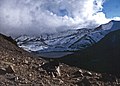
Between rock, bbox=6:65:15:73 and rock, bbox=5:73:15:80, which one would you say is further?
rock, bbox=6:65:15:73

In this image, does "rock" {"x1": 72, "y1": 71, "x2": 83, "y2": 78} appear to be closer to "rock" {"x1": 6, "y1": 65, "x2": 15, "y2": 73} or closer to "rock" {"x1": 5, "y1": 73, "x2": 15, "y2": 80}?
"rock" {"x1": 6, "y1": 65, "x2": 15, "y2": 73}

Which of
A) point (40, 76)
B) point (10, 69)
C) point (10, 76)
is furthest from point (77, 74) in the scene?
point (10, 76)

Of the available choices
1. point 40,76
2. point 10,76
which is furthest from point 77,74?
point 10,76

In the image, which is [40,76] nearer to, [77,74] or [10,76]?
[10,76]

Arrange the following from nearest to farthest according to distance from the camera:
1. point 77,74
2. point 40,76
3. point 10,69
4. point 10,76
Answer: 1. point 10,76
2. point 10,69
3. point 40,76
4. point 77,74

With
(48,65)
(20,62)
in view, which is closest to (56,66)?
(48,65)

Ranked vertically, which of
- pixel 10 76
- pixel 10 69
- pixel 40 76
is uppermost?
pixel 10 69

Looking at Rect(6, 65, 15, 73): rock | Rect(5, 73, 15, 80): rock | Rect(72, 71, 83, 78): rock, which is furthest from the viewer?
Rect(72, 71, 83, 78): rock

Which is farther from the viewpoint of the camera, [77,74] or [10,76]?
[77,74]

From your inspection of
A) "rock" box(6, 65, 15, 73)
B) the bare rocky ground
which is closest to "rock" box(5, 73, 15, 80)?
the bare rocky ground

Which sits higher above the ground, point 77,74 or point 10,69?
point 77,74

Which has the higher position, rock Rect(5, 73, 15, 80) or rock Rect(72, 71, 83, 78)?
rock Rect(72, 71, 83, 78)

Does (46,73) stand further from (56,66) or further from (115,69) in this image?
(115,69)

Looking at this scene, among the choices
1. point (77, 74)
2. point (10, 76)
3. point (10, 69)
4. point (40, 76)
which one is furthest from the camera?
point (77, 74)
